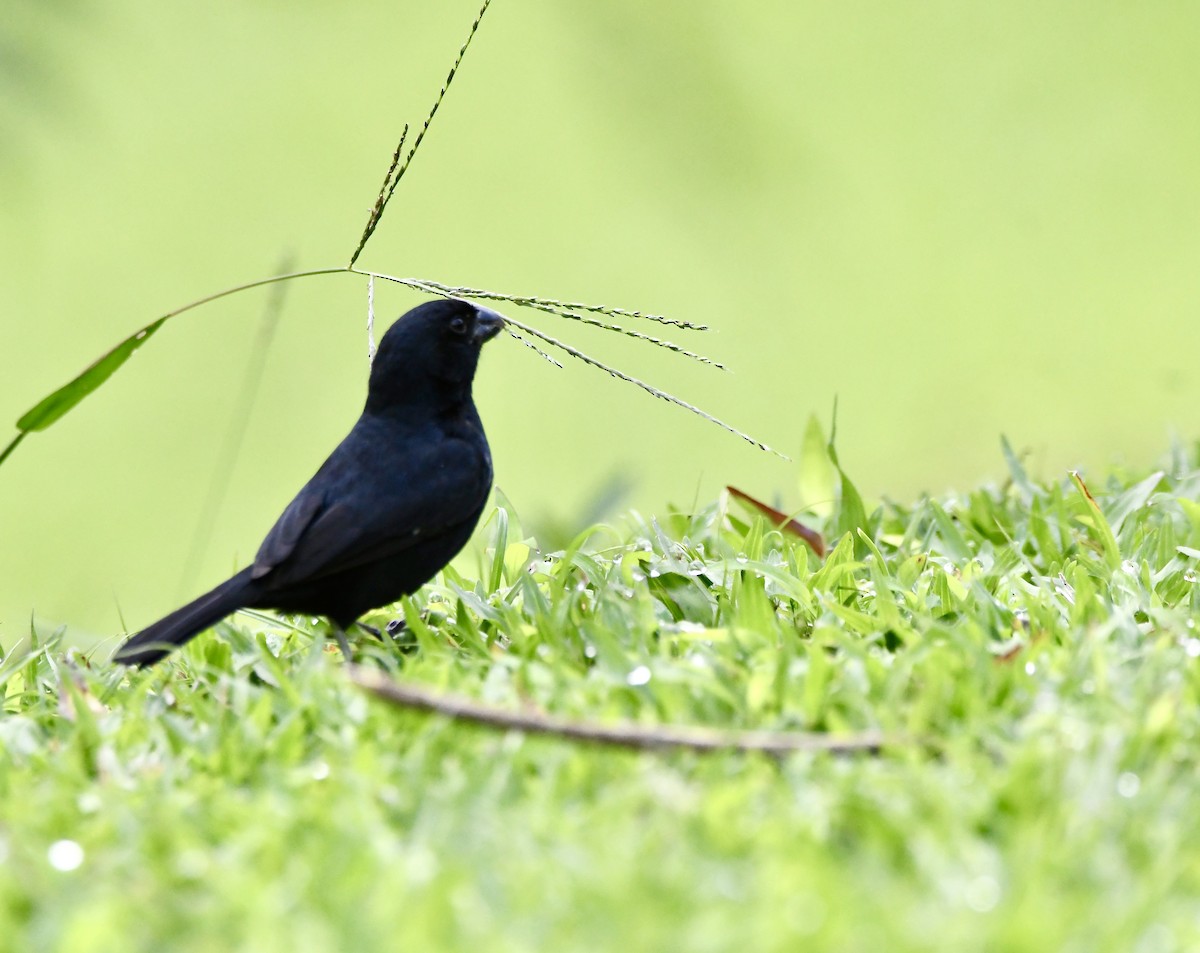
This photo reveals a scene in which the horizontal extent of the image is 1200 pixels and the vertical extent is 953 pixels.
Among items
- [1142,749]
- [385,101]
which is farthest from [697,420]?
[1142,749]

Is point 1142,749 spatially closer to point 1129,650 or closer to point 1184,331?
point 1129,650

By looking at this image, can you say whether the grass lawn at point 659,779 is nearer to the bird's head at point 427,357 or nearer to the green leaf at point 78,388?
the green leaf at point 78,388

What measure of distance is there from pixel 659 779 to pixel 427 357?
1.88 metres

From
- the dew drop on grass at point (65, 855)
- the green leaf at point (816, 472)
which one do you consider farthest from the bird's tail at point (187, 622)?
the green leaf at point (816, 472)

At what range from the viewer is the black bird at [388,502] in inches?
125

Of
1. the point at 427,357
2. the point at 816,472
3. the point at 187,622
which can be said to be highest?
the point at 427,357

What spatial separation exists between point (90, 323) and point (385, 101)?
6.29 feet

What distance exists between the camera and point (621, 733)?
207cm

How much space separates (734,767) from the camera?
2152 millimetres

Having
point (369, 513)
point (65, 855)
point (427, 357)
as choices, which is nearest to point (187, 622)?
point (369, 513)

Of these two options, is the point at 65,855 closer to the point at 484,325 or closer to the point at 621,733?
the point at 621,733

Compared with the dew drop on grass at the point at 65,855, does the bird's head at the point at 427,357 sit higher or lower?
higher

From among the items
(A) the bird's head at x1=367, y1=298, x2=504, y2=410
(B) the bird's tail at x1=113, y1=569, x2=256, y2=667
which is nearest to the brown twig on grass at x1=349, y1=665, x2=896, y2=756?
(B) the bird's tail at x1=113, y1=569, x2=256, y2=667

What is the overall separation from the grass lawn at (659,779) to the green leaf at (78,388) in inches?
20.0
